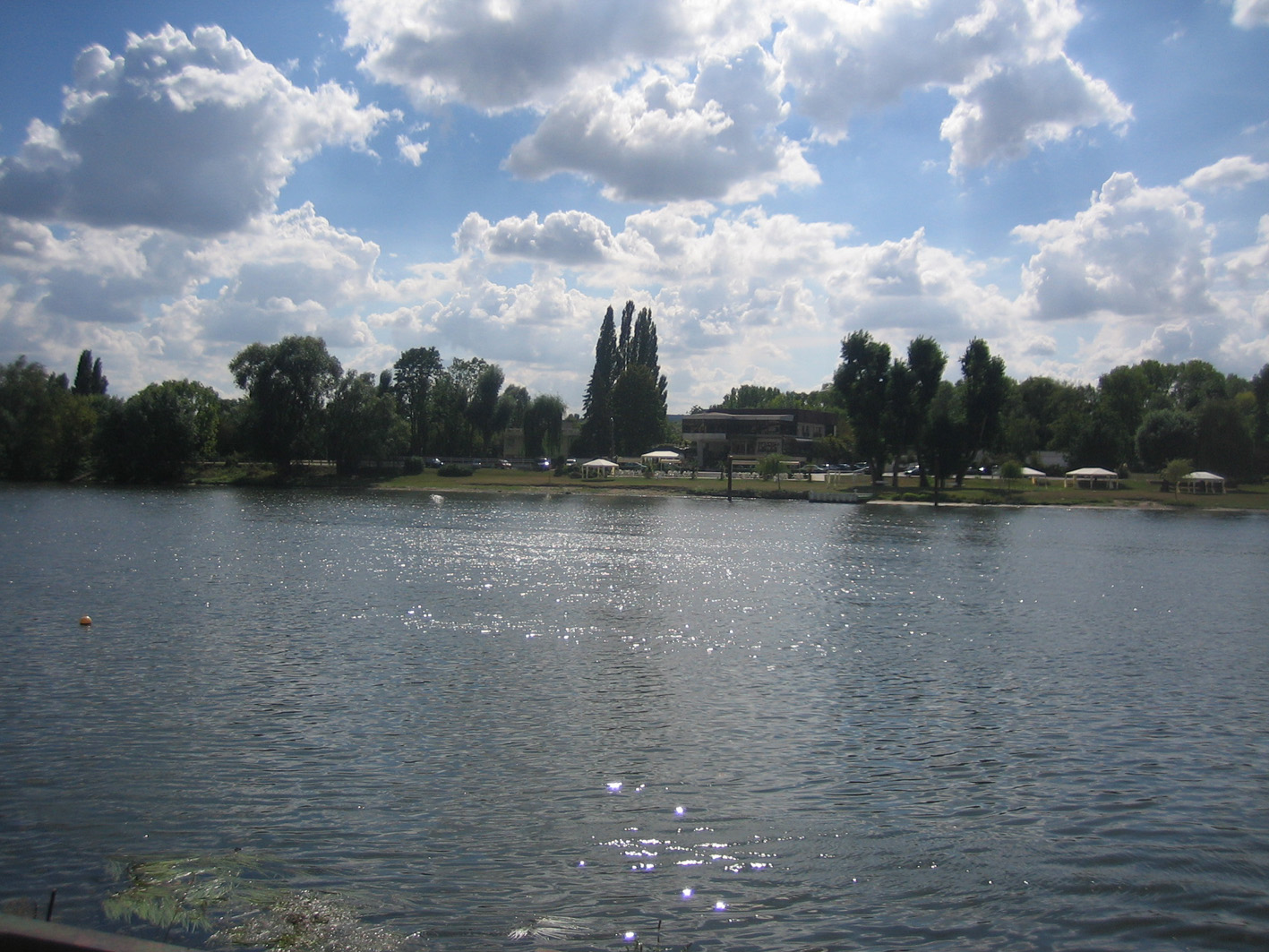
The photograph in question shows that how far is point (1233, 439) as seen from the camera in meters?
107

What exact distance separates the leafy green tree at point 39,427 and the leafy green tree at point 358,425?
962 inches

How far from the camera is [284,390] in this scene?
9769cm

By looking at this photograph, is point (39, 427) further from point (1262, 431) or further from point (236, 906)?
point (1262, 431)

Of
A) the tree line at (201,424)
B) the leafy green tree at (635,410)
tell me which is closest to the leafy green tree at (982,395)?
the leafy green tree at (635,410)

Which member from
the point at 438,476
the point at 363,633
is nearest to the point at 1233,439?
the point at 438,476

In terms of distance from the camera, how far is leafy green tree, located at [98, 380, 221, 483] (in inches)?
3875

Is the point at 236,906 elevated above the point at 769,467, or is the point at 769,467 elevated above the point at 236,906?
the point at 769,467

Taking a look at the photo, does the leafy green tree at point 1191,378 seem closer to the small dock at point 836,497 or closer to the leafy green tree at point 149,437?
the small dock at point 836,497

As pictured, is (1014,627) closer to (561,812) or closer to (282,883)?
(561,812)

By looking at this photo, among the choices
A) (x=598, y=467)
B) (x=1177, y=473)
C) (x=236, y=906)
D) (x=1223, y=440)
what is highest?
(x=1223, y=440)

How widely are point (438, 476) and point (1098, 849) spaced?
344ft

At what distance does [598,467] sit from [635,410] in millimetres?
24517

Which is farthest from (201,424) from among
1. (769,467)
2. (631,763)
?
(631,763)

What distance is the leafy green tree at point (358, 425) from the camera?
332 feet
